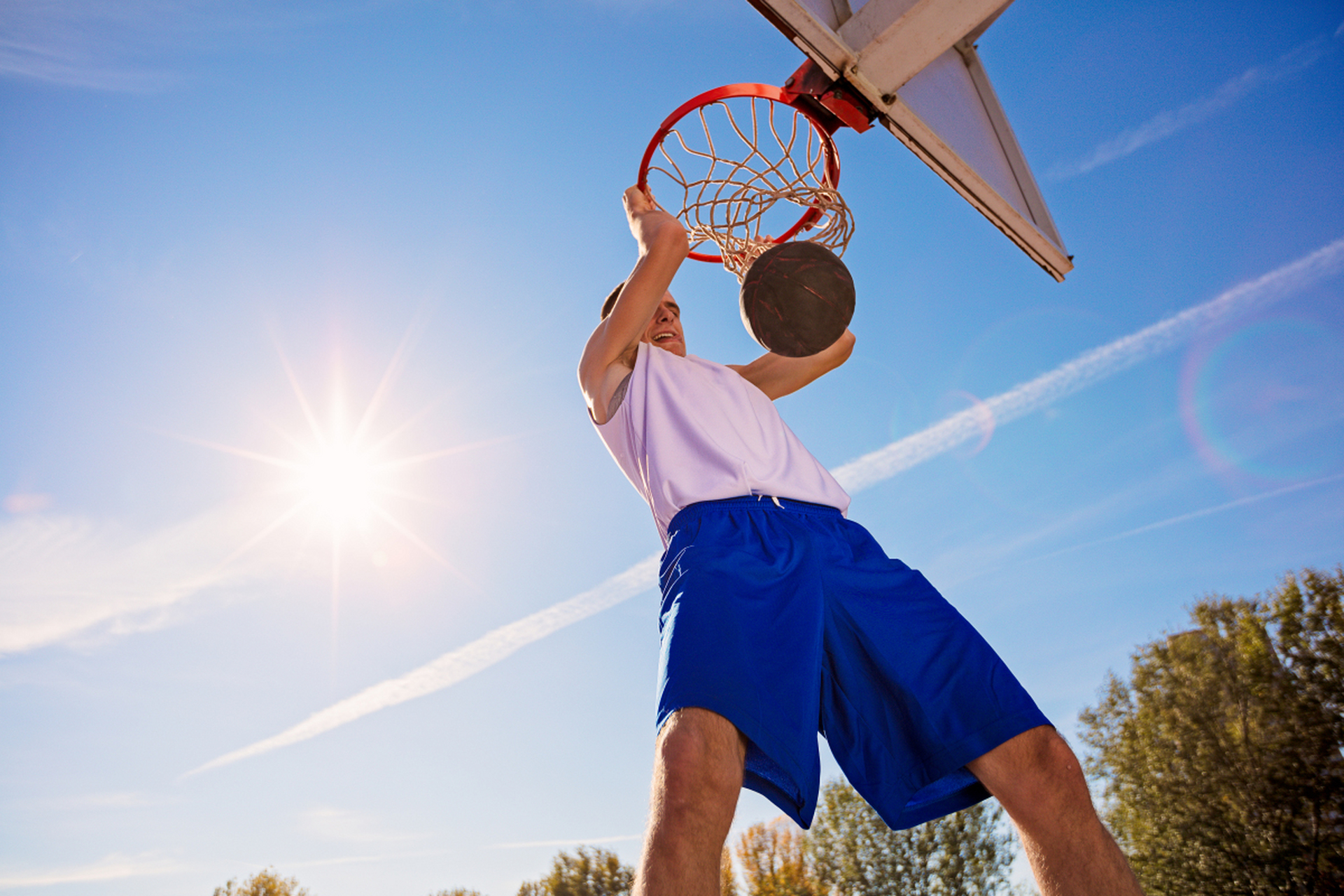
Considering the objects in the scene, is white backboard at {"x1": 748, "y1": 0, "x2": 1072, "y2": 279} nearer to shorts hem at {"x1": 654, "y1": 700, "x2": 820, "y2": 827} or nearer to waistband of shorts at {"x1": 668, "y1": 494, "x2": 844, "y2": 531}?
waistband of shorts at {"x1": 668, "y1": 494, "x2": 844, "y2": 531}

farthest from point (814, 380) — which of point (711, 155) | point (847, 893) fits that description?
point (847, 893)

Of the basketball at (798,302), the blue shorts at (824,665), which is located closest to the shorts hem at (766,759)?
the blue shorts at (824,665)

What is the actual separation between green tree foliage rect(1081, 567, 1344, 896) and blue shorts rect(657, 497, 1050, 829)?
25.9m

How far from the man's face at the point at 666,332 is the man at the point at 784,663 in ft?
1.40

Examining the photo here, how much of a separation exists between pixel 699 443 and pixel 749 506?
0.27 meters

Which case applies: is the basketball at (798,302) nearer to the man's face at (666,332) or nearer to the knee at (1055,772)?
the man's face at (666,332)

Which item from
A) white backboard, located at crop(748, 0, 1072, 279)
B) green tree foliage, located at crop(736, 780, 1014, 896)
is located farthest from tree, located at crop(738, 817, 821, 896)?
white backboard, located at crop(748, 0, 1072, 279)

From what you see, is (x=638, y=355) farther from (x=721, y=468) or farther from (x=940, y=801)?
(x=940, y=801)

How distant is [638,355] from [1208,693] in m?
27.5

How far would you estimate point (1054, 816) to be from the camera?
1905mm

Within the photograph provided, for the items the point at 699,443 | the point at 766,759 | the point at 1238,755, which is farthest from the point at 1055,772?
the point at 1238,755

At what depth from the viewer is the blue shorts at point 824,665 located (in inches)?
74.1

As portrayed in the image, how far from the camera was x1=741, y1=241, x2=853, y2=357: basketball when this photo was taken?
9.86ft

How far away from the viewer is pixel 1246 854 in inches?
845
